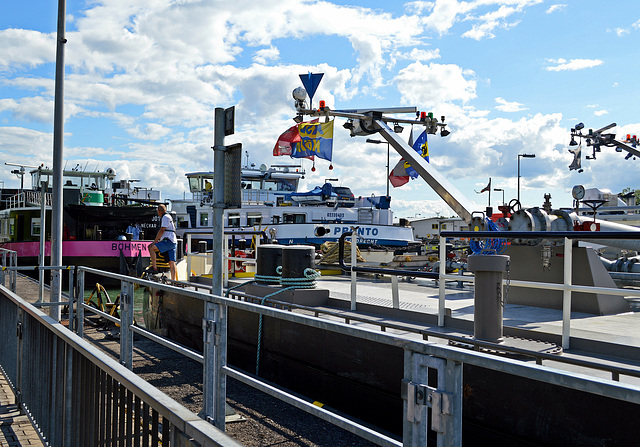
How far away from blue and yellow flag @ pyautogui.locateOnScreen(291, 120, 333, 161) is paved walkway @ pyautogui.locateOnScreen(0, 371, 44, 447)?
9.59 metres

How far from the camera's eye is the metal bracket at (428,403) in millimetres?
1920

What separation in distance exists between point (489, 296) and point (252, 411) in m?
2.90

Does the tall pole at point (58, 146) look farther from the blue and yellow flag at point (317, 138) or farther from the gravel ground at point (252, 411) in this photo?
the blue and yellow flag at point (317, 138)

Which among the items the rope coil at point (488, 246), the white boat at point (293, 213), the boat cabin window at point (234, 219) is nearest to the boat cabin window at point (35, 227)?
the white boat at point (293, 213)

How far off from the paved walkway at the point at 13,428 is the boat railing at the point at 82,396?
118 mm

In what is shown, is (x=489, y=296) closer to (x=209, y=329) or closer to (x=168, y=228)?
(x=209, y=329)

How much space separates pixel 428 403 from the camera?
1.97 metres

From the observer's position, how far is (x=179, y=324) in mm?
10477

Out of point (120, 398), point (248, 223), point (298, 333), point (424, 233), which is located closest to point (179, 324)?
point (298, 333)

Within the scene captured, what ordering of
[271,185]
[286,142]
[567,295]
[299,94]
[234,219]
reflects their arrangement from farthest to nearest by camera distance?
[271,185], [234,219], [286,142], [299,94], [567,295]

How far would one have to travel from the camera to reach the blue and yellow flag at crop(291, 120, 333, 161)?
14.1m

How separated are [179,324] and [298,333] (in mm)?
4444

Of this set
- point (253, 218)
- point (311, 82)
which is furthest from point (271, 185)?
point (311, 82)

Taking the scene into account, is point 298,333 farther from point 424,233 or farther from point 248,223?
point 424,233
